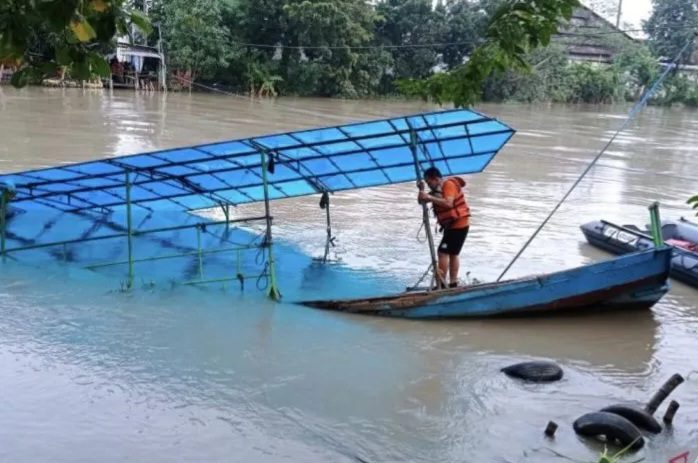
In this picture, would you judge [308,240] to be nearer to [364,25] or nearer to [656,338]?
[656,338]

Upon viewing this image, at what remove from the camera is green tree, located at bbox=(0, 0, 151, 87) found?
1.96m

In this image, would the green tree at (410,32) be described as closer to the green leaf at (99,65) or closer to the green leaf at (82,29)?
the green leaf at (99,65)

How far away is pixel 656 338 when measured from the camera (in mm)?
8375

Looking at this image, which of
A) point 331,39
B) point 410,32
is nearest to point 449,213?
point 331,39

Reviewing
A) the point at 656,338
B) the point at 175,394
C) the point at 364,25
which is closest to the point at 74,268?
the point at 175,394

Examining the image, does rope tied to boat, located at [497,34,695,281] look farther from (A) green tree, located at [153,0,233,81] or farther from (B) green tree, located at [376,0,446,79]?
(B) green tree, located at [376,0,446,79]

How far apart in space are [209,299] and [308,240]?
3.19 m

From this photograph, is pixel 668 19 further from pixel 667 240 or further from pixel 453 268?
pixel 453 268

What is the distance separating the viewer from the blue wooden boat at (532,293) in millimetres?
8062

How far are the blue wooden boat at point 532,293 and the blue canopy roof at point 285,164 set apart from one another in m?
1.70

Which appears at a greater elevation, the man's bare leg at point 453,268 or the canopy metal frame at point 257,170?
the canopy metal frame at point 257,170

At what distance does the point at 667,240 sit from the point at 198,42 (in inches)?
1290

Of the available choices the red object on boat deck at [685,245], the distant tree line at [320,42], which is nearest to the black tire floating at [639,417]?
the red object on boat deck at [685,245]

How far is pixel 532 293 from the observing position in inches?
320
